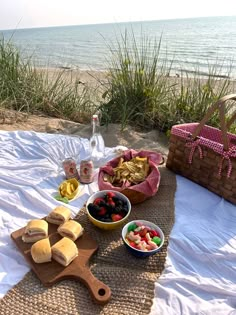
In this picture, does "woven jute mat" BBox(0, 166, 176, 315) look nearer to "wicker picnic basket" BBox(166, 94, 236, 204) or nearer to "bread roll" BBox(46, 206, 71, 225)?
"bread roll" BBox(46, 206, 71, 225)

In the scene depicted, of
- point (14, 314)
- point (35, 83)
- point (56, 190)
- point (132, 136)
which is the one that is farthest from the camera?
point (35, 83)

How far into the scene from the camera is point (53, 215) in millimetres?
1426

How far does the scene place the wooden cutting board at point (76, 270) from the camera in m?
1.13

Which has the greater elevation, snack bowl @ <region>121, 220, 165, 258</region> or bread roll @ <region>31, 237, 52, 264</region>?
bread roll @ <region>31, 237, 52, 264</region>

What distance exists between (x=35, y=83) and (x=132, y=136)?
71.8 inches

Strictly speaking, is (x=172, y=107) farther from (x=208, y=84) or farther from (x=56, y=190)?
(x=56, y=190)

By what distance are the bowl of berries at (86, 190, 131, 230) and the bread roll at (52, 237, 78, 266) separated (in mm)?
212

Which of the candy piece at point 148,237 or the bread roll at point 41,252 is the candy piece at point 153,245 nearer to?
the candy piece at point 148,237

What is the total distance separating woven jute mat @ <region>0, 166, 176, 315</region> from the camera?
1.10m

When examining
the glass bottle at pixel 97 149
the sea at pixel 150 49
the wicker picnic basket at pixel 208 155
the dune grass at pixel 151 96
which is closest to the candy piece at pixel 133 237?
the wicker picnic basket at pixel 208 155

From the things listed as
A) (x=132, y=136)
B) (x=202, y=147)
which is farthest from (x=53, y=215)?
(x=132, y=136)

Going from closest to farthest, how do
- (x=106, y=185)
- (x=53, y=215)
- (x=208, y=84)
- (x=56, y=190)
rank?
(x=53, y=215) → (x=106, y=185) → (x=56, y=190) → (x=208, y=84)

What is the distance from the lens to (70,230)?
4.30 ft

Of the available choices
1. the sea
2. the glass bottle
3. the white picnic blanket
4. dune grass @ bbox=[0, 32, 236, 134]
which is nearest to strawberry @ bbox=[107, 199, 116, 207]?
the white picnic blanket
